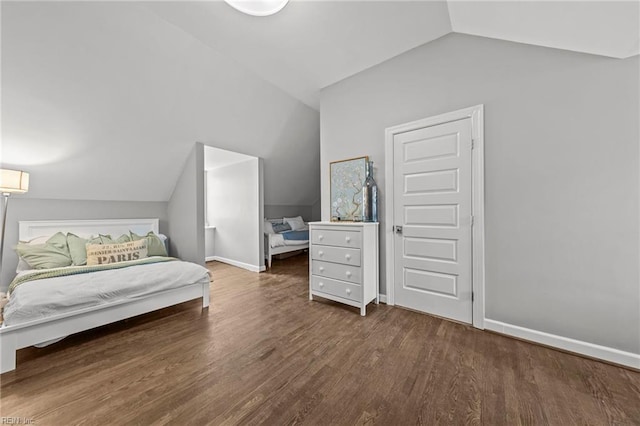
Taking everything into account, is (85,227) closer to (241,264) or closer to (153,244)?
(153,244)

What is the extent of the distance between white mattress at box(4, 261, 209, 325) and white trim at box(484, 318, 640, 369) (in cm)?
295

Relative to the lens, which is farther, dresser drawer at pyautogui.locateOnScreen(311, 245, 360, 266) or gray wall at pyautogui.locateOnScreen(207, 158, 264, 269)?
gray wall at pyautogui.locateOnScreen(207, 158, 264, 269)

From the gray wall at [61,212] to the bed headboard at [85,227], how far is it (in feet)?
0.25

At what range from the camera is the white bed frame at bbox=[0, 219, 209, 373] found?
1.61 m

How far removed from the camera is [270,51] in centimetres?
262

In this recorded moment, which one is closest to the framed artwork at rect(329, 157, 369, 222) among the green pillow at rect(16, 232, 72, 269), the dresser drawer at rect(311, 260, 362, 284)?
the dresser drawer at rect(311, 260, 362, 284)

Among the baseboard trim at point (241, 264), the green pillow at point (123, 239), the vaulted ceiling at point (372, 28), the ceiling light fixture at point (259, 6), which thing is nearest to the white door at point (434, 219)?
the vaulted ceiling at point (372, 28)

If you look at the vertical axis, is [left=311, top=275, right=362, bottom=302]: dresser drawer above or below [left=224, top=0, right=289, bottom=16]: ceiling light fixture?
below

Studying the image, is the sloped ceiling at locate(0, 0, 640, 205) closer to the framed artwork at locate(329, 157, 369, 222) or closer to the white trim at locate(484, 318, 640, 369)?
the framed artwork at locate(329, 157, 369, 222)

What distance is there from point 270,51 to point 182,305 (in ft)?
10.1

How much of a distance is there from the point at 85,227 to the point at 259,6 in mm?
3527

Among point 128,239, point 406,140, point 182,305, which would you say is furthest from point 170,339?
point 406,140

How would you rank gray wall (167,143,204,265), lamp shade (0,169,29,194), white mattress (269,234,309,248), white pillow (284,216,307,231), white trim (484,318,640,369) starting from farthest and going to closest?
white pillow (284,216,307,231)
white mattress (269,234,309,248)
gray wall (167,143,204,265)
lamp shade (0,169,29,194)
white trim (484,318,640,369)

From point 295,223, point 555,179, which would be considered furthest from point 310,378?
point 295,223
